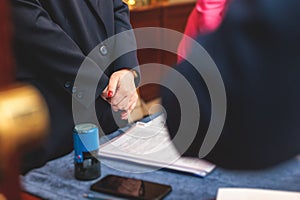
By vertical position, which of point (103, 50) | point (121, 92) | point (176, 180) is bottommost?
point (176, 180)

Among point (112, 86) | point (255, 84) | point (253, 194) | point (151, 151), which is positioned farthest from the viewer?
point (112, 86)

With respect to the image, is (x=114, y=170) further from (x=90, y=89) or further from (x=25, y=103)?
(x=25, y=103)

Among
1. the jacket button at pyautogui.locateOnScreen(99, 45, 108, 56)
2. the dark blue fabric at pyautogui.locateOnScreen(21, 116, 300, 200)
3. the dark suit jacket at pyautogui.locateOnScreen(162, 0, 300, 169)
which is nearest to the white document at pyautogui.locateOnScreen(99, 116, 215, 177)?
the dark blue fabric at pyautogui.locateOnScreen(21, 116, 300, 200)

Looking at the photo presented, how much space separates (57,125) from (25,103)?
47.2 inches

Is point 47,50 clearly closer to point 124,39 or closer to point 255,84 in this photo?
point 124,39

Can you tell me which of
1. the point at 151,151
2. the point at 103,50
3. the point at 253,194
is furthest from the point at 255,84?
the point at 103,50

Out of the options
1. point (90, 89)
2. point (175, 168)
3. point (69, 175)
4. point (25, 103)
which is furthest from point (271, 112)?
point (90, 89)

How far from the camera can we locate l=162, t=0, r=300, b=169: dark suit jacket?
1.73 feet

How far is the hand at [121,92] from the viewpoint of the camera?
1401 millimetres

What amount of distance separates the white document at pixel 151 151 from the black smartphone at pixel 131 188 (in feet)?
0.35

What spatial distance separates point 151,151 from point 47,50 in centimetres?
44

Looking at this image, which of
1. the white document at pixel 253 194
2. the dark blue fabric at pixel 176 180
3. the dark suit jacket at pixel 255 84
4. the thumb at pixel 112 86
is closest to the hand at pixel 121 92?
the thumb at pixel 112 86

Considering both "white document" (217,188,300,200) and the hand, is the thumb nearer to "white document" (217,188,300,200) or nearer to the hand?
the hand

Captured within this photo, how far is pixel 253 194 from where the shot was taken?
99 cm
